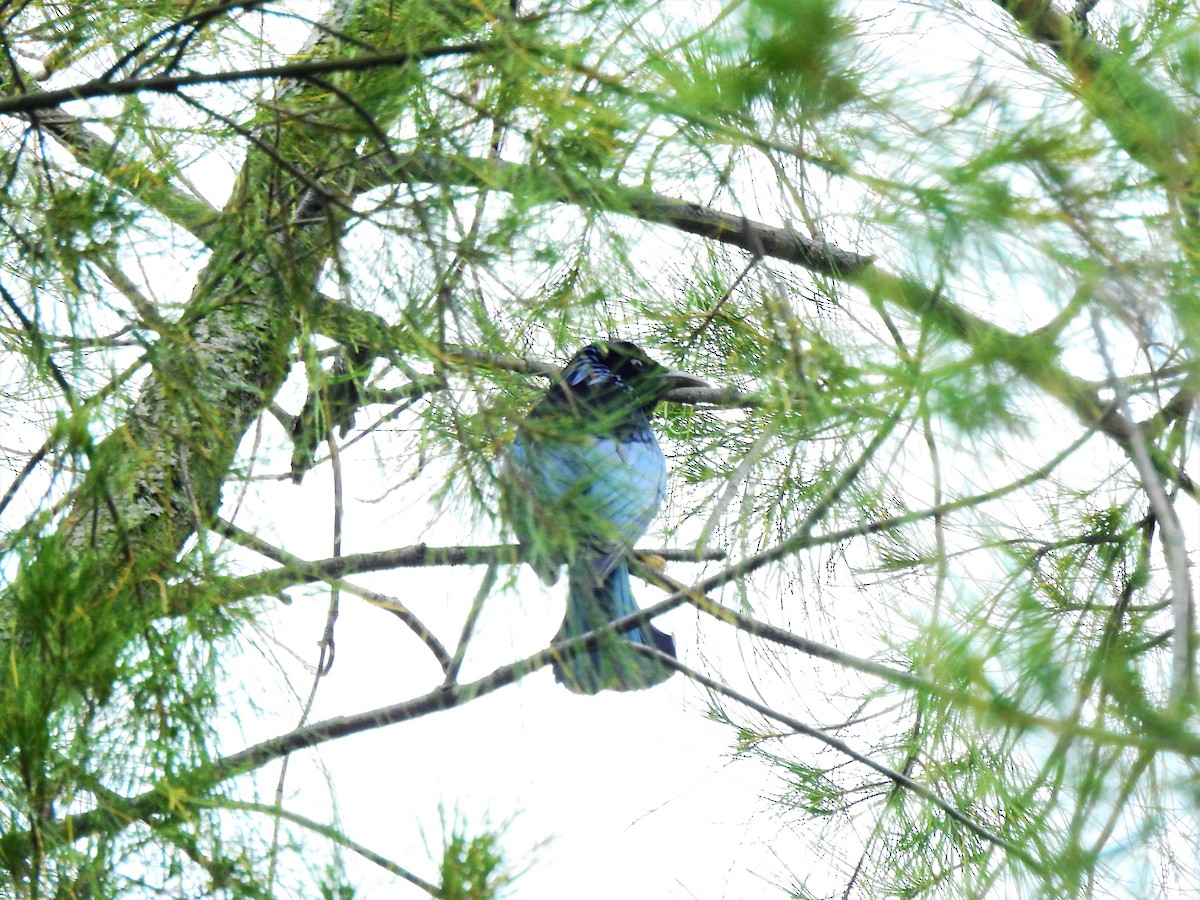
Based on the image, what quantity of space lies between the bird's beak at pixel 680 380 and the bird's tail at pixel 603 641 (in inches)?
13.4

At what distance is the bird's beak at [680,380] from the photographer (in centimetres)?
224

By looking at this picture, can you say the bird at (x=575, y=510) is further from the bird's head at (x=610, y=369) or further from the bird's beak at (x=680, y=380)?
the bird's head at (x=610, y=369)

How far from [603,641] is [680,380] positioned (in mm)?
1014

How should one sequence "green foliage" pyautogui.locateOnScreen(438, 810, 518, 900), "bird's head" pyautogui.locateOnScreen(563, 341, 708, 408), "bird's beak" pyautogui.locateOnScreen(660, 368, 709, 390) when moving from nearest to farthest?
"green foliage" pyautogui.locateOnScreen(438, 810, 518, 900), "bird's beak" pyautogui.locateOnScreen(660, 368, 709, 390), "bird's head" pyautogui.locateOnScreen(563, 341, 708, 408)

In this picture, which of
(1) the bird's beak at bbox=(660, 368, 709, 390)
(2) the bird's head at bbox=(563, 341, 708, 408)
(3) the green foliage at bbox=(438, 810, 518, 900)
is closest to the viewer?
(3) the green foliage at bbox=(438, 810, 518, 900)

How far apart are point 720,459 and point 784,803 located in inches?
28.1

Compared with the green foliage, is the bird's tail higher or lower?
higher

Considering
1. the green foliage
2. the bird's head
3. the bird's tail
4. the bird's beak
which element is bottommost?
the green foliage

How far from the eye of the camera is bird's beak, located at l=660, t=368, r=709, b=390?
224 centimetres

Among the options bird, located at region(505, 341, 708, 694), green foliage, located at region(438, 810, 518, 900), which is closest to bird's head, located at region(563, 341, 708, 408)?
bird, located at region(505, 341, 708, 694)

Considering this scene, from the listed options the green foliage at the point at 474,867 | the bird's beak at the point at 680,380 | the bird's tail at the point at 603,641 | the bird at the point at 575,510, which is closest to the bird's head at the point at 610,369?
the bird's beak at the point at 680,380

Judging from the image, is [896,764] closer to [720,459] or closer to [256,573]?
[720,459]

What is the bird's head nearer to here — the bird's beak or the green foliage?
the bird's beak

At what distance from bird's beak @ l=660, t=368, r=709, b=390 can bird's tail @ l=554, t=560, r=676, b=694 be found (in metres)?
0.34
